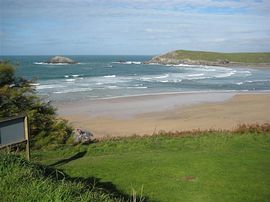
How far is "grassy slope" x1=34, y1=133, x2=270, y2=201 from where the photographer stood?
8406mm

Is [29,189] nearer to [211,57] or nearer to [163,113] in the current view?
[163,113]

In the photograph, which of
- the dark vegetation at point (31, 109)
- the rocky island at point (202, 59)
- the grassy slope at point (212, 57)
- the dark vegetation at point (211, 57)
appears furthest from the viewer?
the grassy slope at point (212, 57)

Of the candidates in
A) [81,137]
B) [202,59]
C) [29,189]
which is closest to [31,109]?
[81,137]

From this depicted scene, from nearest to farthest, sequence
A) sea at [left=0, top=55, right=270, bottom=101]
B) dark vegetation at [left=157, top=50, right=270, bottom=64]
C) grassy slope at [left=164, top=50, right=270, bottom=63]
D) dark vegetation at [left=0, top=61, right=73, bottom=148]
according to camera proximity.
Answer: dark vegetation at [left=0, top=61, right=73, bottom=148] → sea at [left=0, top=55, right=270, bottom=101] → dark vegetation at [left=157, top=50, right=270, bottom=64] → grassy slope at [left=164, top=50, right=270, bottom=63]

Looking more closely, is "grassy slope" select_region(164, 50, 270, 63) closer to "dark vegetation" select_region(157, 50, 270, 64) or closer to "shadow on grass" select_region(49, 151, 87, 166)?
"dark vegetation" select_region(157, 50, 270, 64)

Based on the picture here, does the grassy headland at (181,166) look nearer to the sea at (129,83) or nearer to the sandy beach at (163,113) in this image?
the sea at (129,83)

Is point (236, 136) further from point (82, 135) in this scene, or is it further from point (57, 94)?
point (57, 94)

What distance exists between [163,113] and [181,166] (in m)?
18.3

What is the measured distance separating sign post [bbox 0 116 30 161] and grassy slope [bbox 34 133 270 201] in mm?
2109

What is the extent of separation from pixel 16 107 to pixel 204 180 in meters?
7.74

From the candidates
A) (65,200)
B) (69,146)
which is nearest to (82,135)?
(69,146)

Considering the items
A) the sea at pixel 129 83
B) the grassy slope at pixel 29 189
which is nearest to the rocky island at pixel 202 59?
the sea at pixel 129 83

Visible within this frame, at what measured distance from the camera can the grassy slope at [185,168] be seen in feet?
27.6

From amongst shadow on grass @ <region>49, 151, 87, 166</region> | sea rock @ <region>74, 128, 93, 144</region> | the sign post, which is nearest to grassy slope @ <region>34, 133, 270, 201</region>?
shadow on grass @ <region>49, 151, 87, 166</region>
